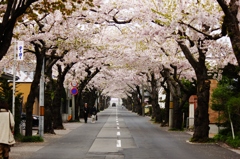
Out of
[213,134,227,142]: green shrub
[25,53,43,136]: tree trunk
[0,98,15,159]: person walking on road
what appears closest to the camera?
[0,98,15,159]: person walking on road

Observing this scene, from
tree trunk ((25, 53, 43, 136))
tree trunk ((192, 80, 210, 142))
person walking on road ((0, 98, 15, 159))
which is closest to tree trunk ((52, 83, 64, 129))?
tree trunk ((25, 53, 43, 136))

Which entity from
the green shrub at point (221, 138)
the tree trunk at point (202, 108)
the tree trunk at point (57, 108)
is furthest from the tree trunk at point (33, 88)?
the tree trunk at point (57, 108)

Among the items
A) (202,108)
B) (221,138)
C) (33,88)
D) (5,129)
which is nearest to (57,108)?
(33,88)

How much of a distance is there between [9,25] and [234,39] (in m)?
5.66

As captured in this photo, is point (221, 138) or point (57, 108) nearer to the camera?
point (221, 138)

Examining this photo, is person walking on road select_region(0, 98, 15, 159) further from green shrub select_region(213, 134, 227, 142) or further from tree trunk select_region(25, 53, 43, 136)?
green shrub select_region(213, 134, 227, 142)

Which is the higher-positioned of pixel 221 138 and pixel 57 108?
pixel 57 108

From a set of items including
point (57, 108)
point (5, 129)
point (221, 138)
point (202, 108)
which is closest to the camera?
point (5, 129)

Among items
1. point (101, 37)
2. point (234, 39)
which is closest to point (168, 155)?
point (234, 39)

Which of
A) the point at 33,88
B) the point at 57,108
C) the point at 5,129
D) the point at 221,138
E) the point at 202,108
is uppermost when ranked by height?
the point at 33,88

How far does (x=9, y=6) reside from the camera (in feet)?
35.6

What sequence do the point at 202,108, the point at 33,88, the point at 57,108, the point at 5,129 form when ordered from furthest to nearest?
the point at 57,108 < the point at 202,108 < the point at 33,88 < the point at 5,129

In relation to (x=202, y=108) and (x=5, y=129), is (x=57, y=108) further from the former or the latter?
(x=5, y=129)

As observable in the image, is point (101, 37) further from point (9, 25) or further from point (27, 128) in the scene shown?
point (9, 25)
